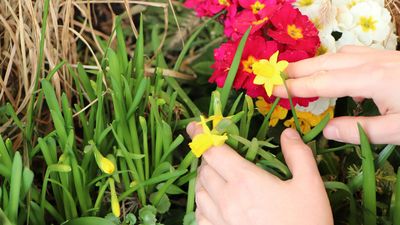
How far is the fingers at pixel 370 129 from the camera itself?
759 millimetres

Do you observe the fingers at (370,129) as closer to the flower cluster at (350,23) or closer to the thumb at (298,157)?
the thumb at (298,157)

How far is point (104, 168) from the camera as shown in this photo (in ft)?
2.61

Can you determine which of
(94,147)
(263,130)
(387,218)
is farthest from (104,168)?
(387,218)

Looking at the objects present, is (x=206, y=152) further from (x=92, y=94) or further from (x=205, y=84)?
(x=205, y=84)

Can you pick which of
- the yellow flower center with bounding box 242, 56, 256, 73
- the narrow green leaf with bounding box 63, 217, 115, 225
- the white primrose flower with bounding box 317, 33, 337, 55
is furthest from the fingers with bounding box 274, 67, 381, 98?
the narrow green leaf with bounding box 63, 217, 115, 225

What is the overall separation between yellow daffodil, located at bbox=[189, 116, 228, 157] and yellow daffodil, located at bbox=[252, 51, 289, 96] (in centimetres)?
10

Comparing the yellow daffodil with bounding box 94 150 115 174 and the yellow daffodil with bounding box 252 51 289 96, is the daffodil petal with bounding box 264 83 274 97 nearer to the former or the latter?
the yellow daffodil with bounding box 252 51 289 96

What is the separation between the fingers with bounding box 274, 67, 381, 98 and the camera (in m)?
0.77

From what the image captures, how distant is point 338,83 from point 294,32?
0.57 ft

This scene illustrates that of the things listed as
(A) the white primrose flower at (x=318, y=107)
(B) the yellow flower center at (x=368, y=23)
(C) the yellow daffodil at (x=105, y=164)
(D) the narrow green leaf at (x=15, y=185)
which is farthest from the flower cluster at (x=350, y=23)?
(D) the narrow green leaf at (x=15, y=185)

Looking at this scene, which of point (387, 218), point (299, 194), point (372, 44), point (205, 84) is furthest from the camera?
point (205, 84)

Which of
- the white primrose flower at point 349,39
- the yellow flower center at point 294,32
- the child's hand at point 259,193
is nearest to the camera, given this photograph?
the child's hand at point 259,193

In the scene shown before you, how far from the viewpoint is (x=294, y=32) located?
92 cm

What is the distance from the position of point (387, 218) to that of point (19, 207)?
57 centimetres
